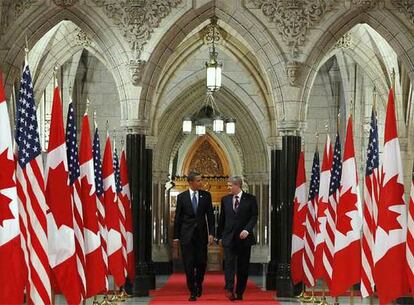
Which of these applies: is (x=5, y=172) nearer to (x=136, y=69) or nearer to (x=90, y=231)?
(x=90, y=231)

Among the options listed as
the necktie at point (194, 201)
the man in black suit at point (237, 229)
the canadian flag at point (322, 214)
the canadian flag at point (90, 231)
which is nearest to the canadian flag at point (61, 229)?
the canadian flag at point (90, 231)

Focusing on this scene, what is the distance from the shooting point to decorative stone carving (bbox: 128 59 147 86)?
16.6m

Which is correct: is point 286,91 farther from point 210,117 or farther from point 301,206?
point 210,117

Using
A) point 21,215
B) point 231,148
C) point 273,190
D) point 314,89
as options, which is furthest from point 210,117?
point 21,215

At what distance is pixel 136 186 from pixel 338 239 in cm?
566

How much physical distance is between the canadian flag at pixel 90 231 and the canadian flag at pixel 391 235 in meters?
3.51

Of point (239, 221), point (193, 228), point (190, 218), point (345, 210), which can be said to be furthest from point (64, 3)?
point (345, 210)

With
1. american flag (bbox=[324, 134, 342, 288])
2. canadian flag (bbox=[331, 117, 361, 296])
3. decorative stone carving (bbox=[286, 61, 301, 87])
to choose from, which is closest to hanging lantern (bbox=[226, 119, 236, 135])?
decorative stone carving (bbox=[286, 61, 301, 87])

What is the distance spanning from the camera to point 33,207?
28.6ft

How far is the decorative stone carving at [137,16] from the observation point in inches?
652

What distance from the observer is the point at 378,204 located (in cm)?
1028

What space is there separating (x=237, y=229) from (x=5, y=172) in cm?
729

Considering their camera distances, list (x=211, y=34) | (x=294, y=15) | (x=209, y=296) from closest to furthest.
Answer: (x=209, y=296) → (x=294, y=15) → (x=211, y=34)

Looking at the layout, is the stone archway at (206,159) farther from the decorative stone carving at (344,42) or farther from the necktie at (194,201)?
the necktie at (194,201)
